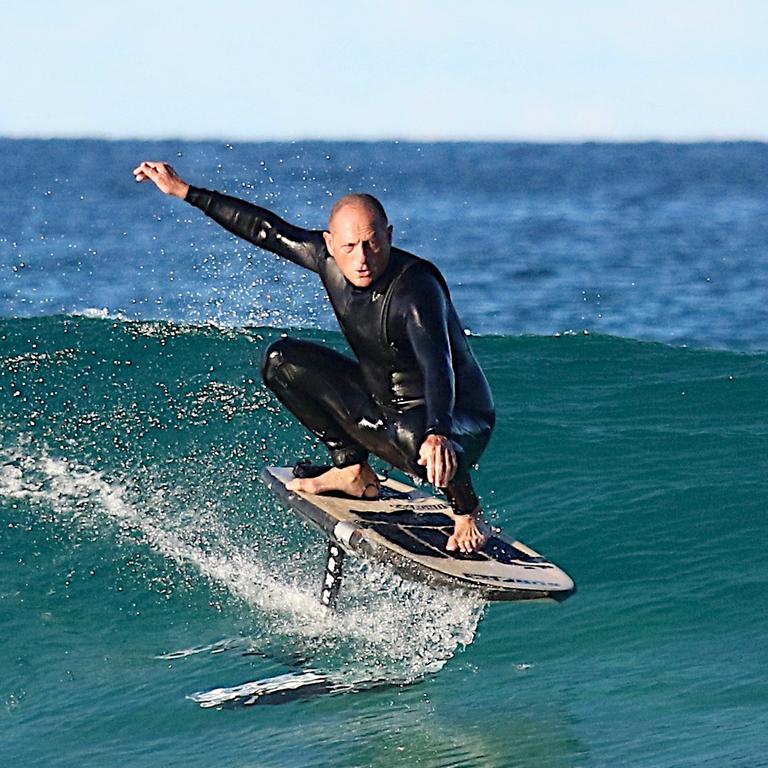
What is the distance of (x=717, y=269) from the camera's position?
3450 centimetres

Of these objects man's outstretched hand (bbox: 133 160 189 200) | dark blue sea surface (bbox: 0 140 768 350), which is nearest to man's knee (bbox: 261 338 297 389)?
man's outstretched hand (bbox: 133 160 189 200)

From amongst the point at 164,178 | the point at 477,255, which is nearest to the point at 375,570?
the point at 164,178

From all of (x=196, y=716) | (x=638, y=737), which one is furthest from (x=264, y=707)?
(x=638, y=737)

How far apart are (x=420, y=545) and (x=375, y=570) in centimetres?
158

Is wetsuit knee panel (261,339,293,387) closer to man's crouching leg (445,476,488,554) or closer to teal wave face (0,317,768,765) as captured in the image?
man's crouching leg (445,476,488,554)

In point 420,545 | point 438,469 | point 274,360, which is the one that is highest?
point 274,360

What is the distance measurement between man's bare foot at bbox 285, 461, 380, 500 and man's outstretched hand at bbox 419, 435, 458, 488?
1.34 metres

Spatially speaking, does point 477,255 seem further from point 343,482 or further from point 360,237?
point 360,237

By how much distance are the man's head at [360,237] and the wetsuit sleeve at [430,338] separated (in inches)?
6.3

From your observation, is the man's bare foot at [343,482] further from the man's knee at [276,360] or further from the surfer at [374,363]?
the man's knee at [276,360]

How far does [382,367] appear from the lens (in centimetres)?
793

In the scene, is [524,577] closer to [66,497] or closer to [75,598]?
[75,598]

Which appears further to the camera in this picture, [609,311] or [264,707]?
[609,311]

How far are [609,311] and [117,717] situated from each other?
20.3m
